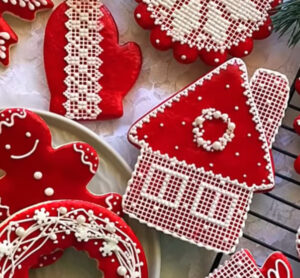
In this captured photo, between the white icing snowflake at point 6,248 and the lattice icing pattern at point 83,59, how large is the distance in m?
0.26

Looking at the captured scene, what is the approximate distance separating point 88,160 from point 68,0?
31 cm

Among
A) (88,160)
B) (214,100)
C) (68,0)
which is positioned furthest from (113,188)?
(68,0)

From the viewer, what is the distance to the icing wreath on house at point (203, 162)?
107cm

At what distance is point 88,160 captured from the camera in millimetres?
1066

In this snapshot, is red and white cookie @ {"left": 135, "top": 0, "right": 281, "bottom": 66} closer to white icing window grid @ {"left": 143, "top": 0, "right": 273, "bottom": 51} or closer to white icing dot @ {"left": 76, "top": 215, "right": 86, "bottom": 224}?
white icing window grid @ {"left": 143, "top": 0, "right": 273, "bottom": 51}

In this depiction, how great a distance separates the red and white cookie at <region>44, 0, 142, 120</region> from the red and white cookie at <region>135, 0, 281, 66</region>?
2.7 inches

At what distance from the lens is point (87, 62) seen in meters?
1.14

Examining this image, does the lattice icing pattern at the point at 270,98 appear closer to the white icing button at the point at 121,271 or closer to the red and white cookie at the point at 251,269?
the red and white cookie at the point at 251,269

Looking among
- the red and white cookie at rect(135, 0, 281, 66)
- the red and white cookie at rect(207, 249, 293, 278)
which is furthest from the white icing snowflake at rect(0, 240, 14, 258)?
the red and white cookie at rect(135, 0, 281, 66)

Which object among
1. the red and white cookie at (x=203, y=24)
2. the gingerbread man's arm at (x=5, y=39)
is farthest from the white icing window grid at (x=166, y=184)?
the gingerbread man's arm at (x=5, y=39)

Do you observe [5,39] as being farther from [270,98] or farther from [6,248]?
[270,98]

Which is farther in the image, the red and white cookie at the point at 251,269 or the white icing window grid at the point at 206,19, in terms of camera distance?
the white icing window grid at the point at 206,19

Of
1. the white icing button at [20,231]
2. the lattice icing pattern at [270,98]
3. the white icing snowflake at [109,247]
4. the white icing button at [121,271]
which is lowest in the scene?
the white icing button at [121,271]

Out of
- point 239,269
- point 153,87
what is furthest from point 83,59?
point 239,269
